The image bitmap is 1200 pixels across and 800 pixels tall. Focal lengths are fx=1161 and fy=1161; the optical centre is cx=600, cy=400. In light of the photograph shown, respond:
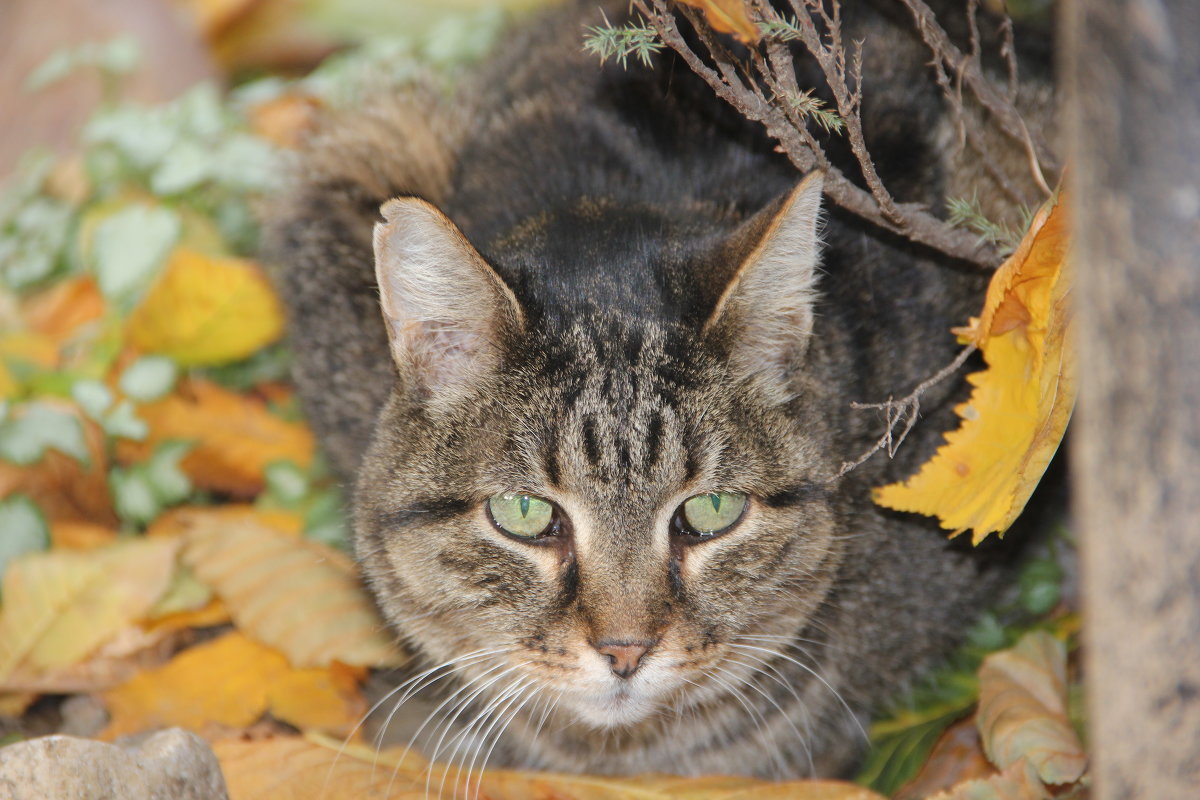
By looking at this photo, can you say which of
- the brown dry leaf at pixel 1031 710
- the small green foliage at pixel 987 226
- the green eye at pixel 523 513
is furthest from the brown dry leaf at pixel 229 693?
the small green foliage at pixel 987 226

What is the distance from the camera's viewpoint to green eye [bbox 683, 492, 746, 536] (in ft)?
6.64

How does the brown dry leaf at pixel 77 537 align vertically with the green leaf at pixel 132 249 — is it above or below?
below

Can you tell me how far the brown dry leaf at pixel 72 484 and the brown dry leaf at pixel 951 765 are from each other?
2100 mm

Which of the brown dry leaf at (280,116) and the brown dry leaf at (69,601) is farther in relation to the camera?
the brown dry leaf at (280,116)

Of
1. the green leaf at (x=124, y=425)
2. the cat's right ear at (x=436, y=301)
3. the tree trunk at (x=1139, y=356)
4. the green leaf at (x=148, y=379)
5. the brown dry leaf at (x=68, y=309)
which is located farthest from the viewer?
the brown dry leaf at (x=68, y=309)

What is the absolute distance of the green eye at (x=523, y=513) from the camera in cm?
201

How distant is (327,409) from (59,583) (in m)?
0.72

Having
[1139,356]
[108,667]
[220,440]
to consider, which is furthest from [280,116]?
[1139,356]

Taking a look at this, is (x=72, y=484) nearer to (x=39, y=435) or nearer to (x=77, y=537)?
(x=77, y=537)

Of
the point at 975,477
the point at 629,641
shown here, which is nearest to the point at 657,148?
the point at 975,477

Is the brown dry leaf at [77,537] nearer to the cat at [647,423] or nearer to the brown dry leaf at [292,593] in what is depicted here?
the brown dry leaf at [292,593]

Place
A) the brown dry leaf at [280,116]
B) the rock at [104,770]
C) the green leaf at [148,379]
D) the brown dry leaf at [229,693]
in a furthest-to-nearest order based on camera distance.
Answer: the brown dry leaf at [280,116] < the green leaf at [148,379] < the brown dry leaf at [229,693] < the rock at [104,770]

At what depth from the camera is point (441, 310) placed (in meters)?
2.01

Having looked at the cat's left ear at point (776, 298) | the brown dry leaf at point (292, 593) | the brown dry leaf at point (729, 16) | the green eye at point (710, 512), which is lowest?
the brown dry leaf at point (292, 593)
